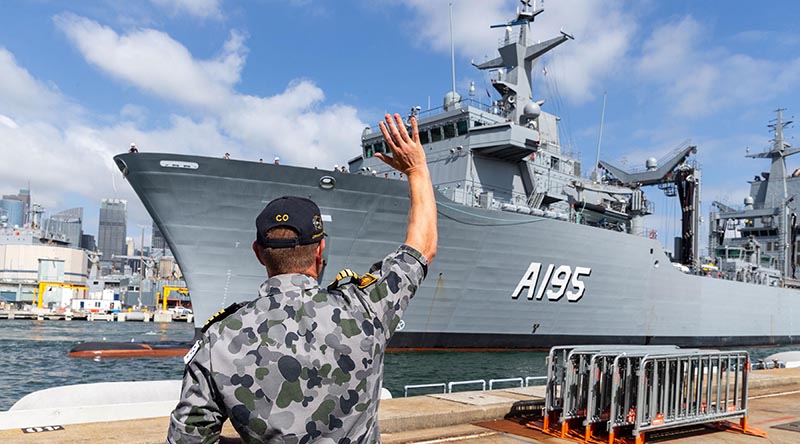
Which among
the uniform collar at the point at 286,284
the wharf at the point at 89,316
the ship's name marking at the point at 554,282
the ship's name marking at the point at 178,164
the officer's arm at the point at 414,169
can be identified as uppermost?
the ship's name marking at the point at 178,164

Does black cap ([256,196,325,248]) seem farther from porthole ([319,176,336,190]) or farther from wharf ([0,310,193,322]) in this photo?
wharf ([0,310,193,322])

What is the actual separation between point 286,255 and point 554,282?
62.6 ft

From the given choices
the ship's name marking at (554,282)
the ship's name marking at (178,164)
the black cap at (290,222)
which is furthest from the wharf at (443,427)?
the ship's name marking at (554,282)

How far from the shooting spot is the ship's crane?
3088 centimetres

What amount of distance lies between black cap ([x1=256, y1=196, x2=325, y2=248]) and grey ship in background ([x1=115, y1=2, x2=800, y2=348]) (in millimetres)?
14312

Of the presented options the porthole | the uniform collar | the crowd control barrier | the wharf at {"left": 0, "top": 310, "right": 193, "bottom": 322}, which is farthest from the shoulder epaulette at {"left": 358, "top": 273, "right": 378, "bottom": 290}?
the wharf at {"left": 0, "top": 310, "right": 193, "bottom": 322}

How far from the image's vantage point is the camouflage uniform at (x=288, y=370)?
156cm

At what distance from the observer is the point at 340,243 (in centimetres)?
1688

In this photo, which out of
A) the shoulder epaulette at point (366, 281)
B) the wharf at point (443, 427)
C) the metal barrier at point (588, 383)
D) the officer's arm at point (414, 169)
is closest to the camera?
the shoulder epaulette at point (366, 281)

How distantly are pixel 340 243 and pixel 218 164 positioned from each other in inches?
151

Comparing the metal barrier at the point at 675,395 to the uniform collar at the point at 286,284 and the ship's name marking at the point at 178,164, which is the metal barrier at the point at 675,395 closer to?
the uniform collar at the point at 286,284

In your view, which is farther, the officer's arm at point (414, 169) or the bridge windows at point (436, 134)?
the bridge windows at point (436, 134)

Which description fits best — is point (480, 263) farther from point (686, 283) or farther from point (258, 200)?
point (686, 283)

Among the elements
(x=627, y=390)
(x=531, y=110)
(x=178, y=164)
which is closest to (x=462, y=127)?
(x=531, y=110)
